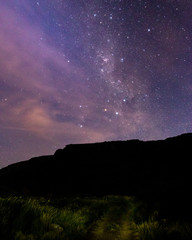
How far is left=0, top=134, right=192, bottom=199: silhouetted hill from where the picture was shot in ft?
160

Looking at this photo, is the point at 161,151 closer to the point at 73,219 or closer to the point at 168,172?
the point at 168,172

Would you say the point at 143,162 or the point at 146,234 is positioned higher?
the point at 143,162

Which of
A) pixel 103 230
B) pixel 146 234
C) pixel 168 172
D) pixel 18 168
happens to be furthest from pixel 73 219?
pixel 18 168

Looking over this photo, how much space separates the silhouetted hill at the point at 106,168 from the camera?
48.8 meters

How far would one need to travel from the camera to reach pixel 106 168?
57.3 metres

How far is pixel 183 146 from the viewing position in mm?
53000

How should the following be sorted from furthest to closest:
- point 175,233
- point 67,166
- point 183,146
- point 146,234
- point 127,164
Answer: point 67,166
point 127,164
point 183,146
point 146,234
point 175,233

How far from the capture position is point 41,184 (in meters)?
55.8

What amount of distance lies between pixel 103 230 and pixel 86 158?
2228 inches

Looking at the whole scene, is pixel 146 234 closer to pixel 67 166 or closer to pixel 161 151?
pixel 161 151

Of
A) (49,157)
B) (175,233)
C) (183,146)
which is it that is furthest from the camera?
(49,157)

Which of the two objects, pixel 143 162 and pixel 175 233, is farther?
pixel 143 162

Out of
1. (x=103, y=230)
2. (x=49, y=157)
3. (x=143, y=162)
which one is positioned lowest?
(x=103, y=230)

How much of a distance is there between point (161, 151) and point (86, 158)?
20.5m
